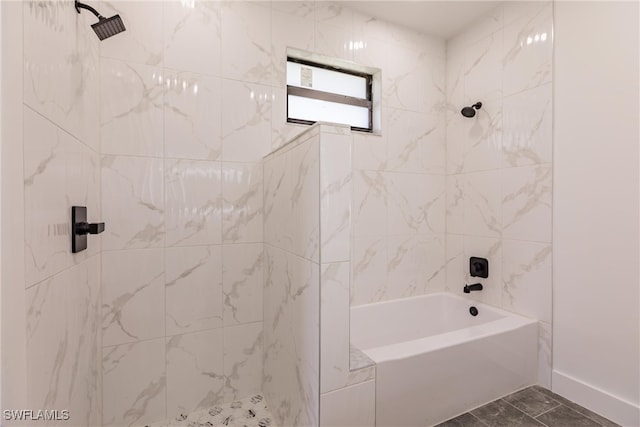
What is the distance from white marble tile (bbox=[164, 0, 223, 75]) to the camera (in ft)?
5.91

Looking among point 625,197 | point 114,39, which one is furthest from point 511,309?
point 114,39

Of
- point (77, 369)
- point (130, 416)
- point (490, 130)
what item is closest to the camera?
point (77, 369)

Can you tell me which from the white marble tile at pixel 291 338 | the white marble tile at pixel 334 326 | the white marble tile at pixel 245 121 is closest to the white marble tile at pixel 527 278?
the white marble tile at pixel 334 326

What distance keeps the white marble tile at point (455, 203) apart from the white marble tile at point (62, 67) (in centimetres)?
264

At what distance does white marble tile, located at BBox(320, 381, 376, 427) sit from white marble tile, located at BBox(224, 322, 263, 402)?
878 mm

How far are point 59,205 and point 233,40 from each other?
5.01ft

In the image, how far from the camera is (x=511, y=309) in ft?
7.16

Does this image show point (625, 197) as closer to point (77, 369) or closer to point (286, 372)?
point (286, 372)

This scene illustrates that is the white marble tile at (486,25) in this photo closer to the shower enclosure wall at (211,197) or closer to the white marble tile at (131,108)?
the shower enclosure wall at (211,197)

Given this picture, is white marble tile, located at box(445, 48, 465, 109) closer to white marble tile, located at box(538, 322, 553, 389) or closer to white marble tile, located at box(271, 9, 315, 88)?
white marble tile, located at box(271, 9, 315, 88)

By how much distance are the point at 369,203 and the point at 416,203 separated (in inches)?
19.5

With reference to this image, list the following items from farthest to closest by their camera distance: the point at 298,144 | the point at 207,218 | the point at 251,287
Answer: the point at 251,287 → the point at 207,218 → the point at 298,144

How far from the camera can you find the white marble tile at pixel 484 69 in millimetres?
2295

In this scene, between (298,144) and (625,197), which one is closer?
(298,144)
